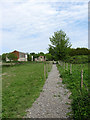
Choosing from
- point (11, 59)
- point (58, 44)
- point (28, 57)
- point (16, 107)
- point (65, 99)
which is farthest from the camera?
point (28, 57)

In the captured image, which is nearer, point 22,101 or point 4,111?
point 4,111

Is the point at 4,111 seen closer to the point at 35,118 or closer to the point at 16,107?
the point at 16,107

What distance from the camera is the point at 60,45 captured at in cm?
2638

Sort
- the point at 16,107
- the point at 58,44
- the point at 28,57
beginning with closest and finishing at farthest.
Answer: the point at 16,107 < the point at 58,44 < the point at 28,57

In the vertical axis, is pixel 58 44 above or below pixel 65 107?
above

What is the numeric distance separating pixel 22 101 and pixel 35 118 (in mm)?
1667

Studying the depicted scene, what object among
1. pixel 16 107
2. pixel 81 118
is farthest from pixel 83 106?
pixel 16 107

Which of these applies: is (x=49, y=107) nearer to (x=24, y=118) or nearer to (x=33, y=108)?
(x=33, y=108)

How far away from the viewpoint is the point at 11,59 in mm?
34656

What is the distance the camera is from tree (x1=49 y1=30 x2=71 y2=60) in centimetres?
2658

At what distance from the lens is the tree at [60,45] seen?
26.6 metres

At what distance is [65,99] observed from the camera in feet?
17.7

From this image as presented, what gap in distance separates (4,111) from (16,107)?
→ 1.49 ft

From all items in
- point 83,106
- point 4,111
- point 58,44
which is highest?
point 58,44
